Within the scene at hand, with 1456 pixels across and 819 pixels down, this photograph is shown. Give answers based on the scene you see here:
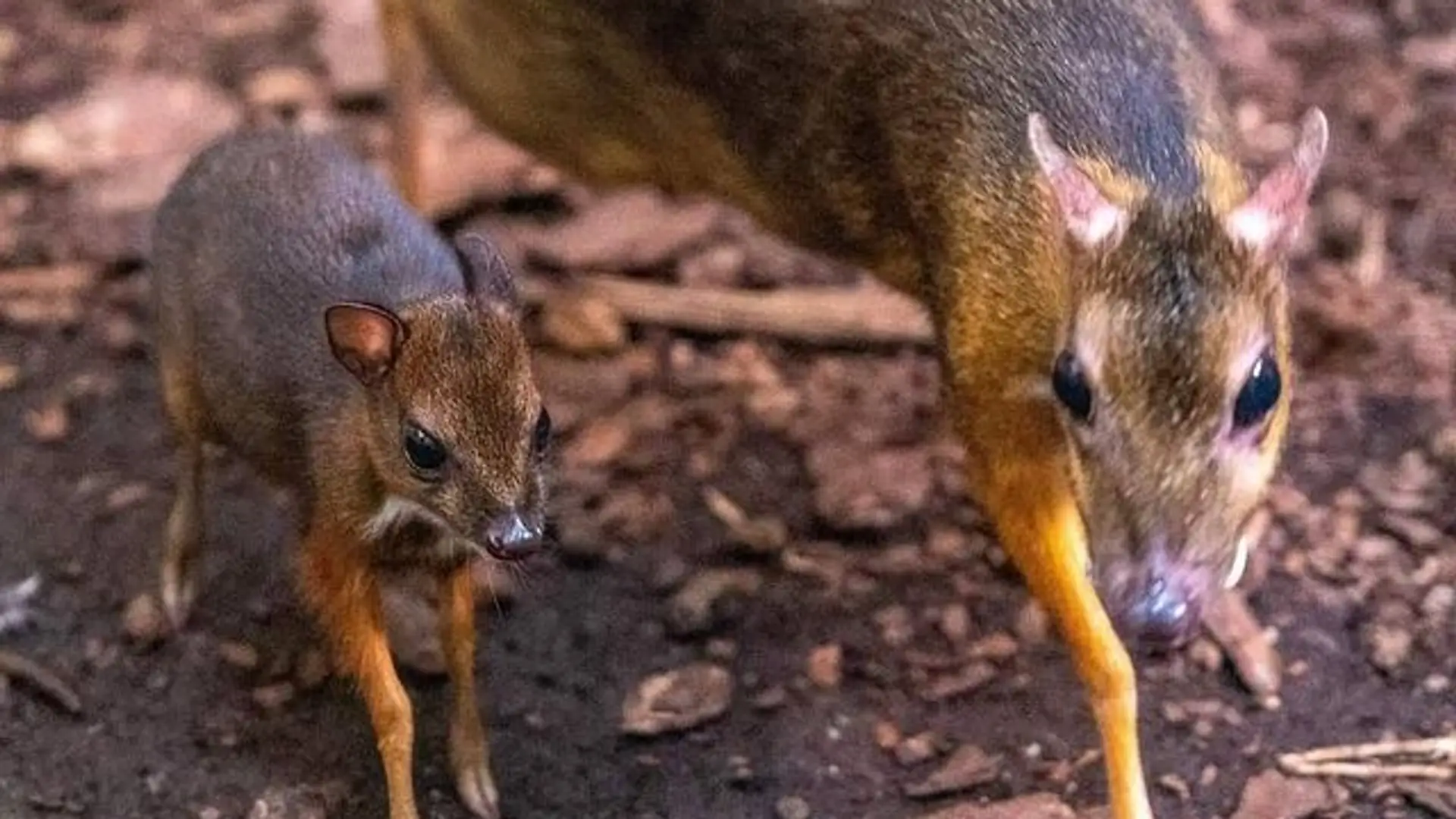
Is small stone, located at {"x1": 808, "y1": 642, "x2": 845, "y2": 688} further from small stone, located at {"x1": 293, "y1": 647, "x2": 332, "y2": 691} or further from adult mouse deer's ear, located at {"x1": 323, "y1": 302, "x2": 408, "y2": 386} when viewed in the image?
adult mouse deer's ear, located at {"x1": 323, "y1": 302, "x2": 408, "y2": 386}

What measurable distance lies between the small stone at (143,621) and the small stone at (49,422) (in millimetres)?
544

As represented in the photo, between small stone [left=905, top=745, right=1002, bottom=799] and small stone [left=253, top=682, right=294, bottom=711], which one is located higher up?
small stone [left=905, top=745, right=1002, bottom=799]

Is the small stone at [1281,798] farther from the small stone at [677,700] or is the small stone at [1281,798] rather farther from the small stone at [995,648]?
the small stone at [677,700]

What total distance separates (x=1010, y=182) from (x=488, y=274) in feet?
2.82

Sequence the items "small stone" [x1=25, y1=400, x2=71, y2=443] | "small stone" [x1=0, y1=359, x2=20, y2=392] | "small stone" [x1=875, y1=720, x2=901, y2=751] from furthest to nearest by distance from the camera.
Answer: "small stone" [x1=0, y1=359, x2=20, y2=392]
"small stone" [x1=25, y1=400, x2=71, y2=443]
"small stone" [x1=875, y1=720, x2=901, y2=751]

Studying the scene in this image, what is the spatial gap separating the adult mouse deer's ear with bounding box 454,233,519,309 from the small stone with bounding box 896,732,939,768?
105 cm

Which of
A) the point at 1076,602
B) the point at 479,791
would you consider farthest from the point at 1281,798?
the point at 479,791

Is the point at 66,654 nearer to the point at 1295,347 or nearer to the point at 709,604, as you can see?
the point at 709,604

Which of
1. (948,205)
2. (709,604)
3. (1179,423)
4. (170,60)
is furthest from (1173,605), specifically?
(170,60)

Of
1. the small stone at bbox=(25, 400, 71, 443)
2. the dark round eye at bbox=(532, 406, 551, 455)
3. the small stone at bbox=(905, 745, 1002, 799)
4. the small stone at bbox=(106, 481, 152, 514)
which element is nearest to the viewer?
the dark round eye at bbox=(532, 406, 551, 455)

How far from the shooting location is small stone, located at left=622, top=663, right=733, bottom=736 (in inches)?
148

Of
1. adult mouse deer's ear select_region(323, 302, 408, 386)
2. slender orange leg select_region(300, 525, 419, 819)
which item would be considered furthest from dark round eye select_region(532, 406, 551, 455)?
slender orange leg select_region(300, 525, 419, 819)

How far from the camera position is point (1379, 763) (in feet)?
11.9

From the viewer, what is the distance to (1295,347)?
4.51 metres
